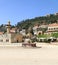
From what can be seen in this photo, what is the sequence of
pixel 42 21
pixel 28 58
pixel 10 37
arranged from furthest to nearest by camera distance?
pixel 42 21
pixel 10 37
pixel 28 58

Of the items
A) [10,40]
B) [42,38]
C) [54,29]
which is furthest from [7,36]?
[54,29]

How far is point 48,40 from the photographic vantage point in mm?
56500

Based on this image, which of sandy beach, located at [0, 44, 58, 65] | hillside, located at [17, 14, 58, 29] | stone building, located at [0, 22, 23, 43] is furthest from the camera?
hillside, located at [17, 14, 58, 29]

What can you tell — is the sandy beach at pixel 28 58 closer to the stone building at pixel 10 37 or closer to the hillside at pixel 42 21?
the stone building at pixel 10 37

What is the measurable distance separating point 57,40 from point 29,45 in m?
12.7

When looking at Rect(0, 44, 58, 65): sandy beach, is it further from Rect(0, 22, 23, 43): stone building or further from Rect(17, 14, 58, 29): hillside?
Rect(17, 14, 58, 29): hillside

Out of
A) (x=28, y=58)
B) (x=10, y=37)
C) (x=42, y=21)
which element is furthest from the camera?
(x=42, y=21)

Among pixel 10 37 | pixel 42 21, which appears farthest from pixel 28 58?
pixel 42 21

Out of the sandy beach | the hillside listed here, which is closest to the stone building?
the sandy beach

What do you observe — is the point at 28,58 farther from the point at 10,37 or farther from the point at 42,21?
the point at 42,21

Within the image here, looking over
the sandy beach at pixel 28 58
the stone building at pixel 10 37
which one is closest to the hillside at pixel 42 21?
the stone building at pixel 10 37

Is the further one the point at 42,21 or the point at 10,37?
the point at 42,21

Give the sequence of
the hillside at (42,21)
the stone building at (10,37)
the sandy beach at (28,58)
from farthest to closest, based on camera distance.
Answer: the hillside at (42,21) → the stone building at (10,37) → the sandy beach at (28,58)

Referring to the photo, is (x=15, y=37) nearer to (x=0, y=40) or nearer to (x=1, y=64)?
(x=0, y=40)
